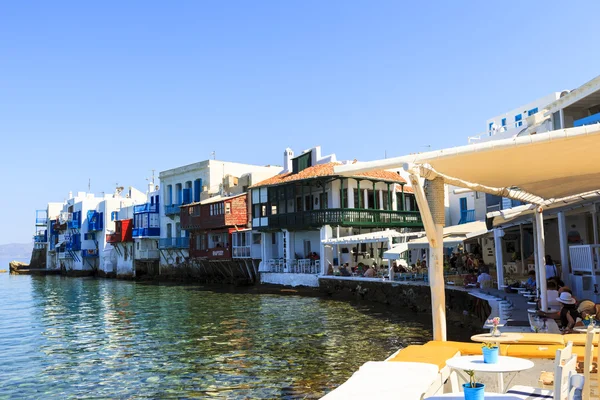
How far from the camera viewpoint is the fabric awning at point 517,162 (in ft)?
21.2

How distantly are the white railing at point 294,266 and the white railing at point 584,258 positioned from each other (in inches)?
833

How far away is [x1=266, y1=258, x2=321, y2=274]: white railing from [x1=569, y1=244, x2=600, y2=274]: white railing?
21149 millimetres

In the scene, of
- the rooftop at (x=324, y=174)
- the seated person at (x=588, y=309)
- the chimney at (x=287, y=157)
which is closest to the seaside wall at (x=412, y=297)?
the seated person at (x=588, y=309)

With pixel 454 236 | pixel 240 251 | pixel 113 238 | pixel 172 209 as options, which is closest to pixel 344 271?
pixel 454 236

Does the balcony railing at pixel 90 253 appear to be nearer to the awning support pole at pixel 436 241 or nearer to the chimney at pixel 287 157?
the chimney at pixel 287 157

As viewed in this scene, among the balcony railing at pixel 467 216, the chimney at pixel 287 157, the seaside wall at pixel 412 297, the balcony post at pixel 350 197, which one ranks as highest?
the chimney at pixel 287 157

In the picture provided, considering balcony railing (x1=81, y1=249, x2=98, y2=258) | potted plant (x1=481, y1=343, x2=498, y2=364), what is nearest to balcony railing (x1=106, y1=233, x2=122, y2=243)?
balcony railing (x1=81, y1=249, x2=98, y2=258)

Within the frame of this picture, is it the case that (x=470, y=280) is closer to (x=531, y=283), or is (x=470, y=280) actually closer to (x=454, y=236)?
(x=454, y=236)

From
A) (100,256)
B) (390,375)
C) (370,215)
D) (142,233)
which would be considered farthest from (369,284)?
(100,256)

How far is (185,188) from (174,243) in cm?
582

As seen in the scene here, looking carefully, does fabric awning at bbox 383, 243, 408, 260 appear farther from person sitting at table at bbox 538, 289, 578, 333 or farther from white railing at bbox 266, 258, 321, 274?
person sitting at table at bbox 538, 289, 578, 333

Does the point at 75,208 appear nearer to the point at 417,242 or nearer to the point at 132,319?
the point at 132,319

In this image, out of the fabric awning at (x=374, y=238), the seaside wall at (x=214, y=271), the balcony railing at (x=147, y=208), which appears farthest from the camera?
the balcony railing at (x=147, y=208)

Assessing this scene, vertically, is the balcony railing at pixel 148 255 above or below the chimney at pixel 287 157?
below
